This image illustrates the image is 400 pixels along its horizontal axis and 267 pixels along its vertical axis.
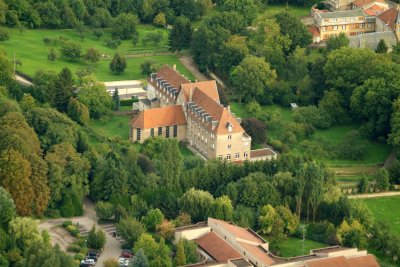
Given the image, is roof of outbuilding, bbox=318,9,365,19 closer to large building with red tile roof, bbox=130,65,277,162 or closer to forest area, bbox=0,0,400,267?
forest area, bbox=0,0,400,267

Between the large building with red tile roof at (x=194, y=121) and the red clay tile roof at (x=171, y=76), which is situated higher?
the red clay tile roof at (x=171, y=76)

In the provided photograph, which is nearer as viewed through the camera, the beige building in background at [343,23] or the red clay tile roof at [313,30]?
the red clay tile roof at [313,30]

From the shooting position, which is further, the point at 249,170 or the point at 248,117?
the point at 248,117

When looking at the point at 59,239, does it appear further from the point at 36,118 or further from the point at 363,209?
the point at 363,209

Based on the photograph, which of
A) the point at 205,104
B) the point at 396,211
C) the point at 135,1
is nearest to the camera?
the point at 396,211

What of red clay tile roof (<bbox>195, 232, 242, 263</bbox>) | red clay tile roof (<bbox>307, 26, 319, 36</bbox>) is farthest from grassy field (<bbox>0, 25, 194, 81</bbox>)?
red clay tile roof (<bbox>195, 232, 242, 263</bbox>)

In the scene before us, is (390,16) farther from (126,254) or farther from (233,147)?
(126,254)

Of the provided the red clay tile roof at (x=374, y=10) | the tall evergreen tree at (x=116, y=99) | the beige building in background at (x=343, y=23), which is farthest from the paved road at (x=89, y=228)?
the red clay tile roof at (x=374, y=10)

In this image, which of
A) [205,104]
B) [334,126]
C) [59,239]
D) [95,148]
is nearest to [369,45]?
[334,126]

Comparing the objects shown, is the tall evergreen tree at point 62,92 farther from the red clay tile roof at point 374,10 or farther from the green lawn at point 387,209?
the red clay tile roof at point 374,10
